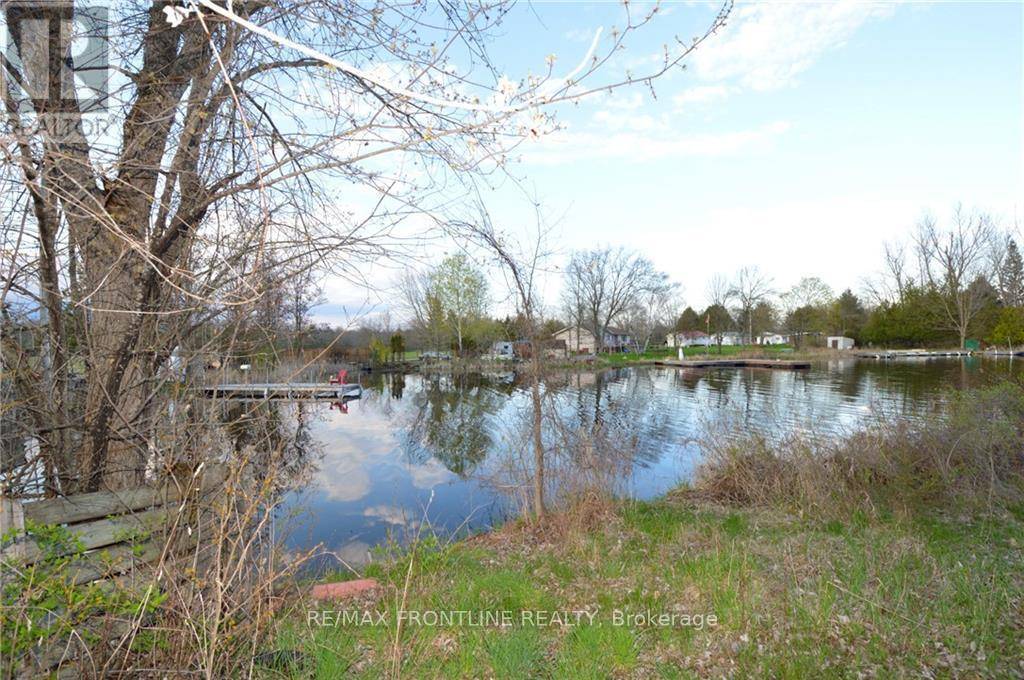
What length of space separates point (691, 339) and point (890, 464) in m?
70.6

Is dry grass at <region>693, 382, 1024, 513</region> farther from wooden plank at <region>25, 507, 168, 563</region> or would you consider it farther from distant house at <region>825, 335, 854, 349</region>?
distant house at <region>825, 335, 854, 349</region>

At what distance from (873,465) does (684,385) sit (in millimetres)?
21797

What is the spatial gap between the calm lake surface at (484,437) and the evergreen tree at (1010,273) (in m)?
23.2

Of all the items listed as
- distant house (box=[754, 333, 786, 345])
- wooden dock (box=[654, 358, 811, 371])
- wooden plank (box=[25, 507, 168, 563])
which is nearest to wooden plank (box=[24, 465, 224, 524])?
wooden plank (box=[25, 507, 168, 563])

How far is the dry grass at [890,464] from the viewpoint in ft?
21.8

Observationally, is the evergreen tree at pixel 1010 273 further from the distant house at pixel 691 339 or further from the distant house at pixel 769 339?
the distant house at pixel 691 339

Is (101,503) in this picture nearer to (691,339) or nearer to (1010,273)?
(1010,273)

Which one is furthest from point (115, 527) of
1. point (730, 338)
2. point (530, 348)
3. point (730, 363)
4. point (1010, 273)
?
point (730, 338)

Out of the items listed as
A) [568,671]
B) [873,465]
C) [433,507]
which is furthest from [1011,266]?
[568,671]

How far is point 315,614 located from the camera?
4039 millimetres

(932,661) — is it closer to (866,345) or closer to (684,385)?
(684,385)

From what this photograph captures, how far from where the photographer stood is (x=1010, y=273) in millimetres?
41875

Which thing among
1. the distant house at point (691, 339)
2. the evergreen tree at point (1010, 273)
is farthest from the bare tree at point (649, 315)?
the evergreen tree at point (1010, 273)

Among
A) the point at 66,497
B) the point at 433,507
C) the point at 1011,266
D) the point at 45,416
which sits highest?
the point at 1011,266
